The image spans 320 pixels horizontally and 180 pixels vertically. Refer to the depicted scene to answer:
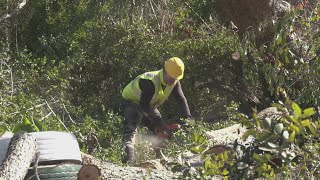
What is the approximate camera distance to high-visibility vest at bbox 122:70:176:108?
1009 cm

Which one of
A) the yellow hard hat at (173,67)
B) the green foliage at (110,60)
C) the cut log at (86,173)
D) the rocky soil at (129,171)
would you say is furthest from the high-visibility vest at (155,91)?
the cut log at (86,173)

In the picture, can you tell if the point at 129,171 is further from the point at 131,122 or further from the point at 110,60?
the point at 110,60

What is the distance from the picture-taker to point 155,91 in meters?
10.1

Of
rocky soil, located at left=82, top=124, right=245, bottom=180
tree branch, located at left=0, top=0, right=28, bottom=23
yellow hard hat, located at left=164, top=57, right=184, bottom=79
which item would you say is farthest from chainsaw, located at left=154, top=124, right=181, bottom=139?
tree branch, located at left=0, top=0, right=28, bottom=23

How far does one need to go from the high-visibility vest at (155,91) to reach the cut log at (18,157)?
2900 millimetres

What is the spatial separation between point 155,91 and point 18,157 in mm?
3345

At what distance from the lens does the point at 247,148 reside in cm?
638

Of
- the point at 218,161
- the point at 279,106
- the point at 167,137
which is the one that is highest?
the point at 279,106

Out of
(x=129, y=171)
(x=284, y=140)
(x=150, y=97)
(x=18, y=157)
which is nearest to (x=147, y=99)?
(x=150, y=97)

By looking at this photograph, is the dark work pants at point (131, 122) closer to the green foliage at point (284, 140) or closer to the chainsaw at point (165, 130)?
the chainsaw at point (165, 130)

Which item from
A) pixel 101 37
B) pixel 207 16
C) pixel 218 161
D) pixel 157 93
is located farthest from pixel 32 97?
pixel 218 161

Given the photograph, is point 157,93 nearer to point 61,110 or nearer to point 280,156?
point 61,110

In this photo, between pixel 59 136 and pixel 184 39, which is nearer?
pixel 59 136

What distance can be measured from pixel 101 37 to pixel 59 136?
22.2ft
